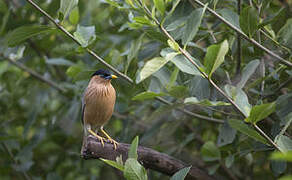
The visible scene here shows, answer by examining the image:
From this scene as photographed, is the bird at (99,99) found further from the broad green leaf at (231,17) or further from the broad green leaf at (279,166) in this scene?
the broad green leaf at (279,166)

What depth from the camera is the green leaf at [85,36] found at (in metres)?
3.33

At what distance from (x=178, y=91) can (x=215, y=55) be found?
57cm

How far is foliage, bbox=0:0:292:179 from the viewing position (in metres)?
2.74

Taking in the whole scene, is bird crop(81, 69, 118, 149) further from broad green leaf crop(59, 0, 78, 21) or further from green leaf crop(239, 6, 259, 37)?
green leaf crop(239, 6, 259, 37)

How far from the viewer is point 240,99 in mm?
2686

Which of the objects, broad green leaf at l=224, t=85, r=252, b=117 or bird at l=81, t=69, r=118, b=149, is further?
bird at l=81, t=69, r=118, b=149

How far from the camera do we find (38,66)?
18.5 ft

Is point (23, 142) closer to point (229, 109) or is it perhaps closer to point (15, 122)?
point (15, 122)

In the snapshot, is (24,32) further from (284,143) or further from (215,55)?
(284,143)

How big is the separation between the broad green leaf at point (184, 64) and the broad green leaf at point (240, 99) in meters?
0.27

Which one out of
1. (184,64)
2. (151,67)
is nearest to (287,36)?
(184,64)

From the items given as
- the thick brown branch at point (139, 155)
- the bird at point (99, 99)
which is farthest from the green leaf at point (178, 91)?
the bird at point (99, 99)

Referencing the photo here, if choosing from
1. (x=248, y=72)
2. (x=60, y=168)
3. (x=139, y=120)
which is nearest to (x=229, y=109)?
(x=248, y=72)

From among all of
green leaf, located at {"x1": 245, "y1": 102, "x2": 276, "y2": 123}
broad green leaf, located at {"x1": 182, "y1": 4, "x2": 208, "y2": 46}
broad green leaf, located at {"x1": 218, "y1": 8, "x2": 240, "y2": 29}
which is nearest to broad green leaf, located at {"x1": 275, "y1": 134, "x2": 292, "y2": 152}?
green leaf, located at {"x1": 245, "y1": 102, "x2": 276, "y2": 123}
